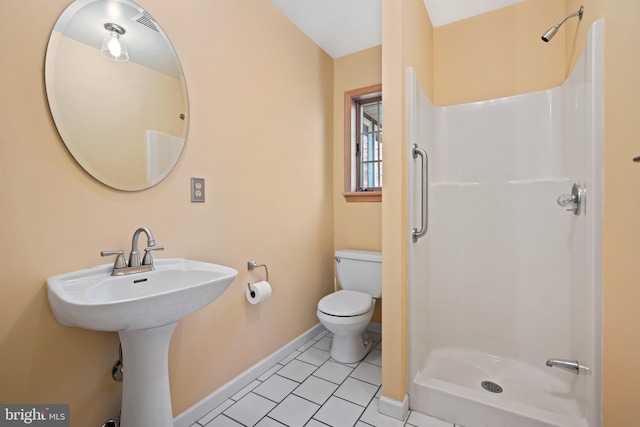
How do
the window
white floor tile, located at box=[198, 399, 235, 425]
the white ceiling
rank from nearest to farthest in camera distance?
1. white floor tile, located at box=[198, 399, 235, 425]
2. the white ceiling
3. the window

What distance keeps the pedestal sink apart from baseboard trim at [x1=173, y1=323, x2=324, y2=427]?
0.34 metres

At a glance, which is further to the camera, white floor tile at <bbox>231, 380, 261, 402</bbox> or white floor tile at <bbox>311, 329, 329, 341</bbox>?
white floor tile at <bbox>311, 329, 329, 341</bbox>

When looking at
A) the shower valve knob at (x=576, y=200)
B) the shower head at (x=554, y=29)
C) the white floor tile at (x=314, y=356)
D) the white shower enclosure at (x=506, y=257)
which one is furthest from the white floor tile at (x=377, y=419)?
the shower head at (x=554, y=29)

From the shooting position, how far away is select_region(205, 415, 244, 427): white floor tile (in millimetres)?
1386

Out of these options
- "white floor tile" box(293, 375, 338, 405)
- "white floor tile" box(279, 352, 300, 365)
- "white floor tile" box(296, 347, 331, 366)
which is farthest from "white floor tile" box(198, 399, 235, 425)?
"white floor tile" box(296, 347, 331, 366)

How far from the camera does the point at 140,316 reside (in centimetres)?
86

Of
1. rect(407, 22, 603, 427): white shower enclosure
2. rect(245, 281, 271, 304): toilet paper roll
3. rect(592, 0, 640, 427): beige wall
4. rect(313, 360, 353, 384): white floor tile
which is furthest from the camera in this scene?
rect(313, 360, 353, 384): white floor tile

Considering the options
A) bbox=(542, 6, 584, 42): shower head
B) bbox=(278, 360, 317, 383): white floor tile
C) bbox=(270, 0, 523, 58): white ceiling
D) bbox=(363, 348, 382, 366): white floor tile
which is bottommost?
bbox=(363, 348, 382, 366): white floor tile

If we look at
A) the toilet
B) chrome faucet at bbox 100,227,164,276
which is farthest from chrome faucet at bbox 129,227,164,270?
the toilet

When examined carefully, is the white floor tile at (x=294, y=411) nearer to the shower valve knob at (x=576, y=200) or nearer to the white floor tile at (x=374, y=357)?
the white floor tile at (x=374, y=357)

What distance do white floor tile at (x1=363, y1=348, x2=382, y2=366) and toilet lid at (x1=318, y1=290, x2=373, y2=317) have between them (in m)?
0.41

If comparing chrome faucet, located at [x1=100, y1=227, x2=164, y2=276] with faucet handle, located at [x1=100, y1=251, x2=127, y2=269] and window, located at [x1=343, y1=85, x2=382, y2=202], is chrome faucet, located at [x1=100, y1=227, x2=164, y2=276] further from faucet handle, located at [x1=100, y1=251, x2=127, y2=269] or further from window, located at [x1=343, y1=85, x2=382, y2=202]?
window, located at [x1=343, y1=85, x2=382, y2=202]

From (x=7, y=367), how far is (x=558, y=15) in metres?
3.23

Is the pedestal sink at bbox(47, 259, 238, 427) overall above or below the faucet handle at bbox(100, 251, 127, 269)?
below
